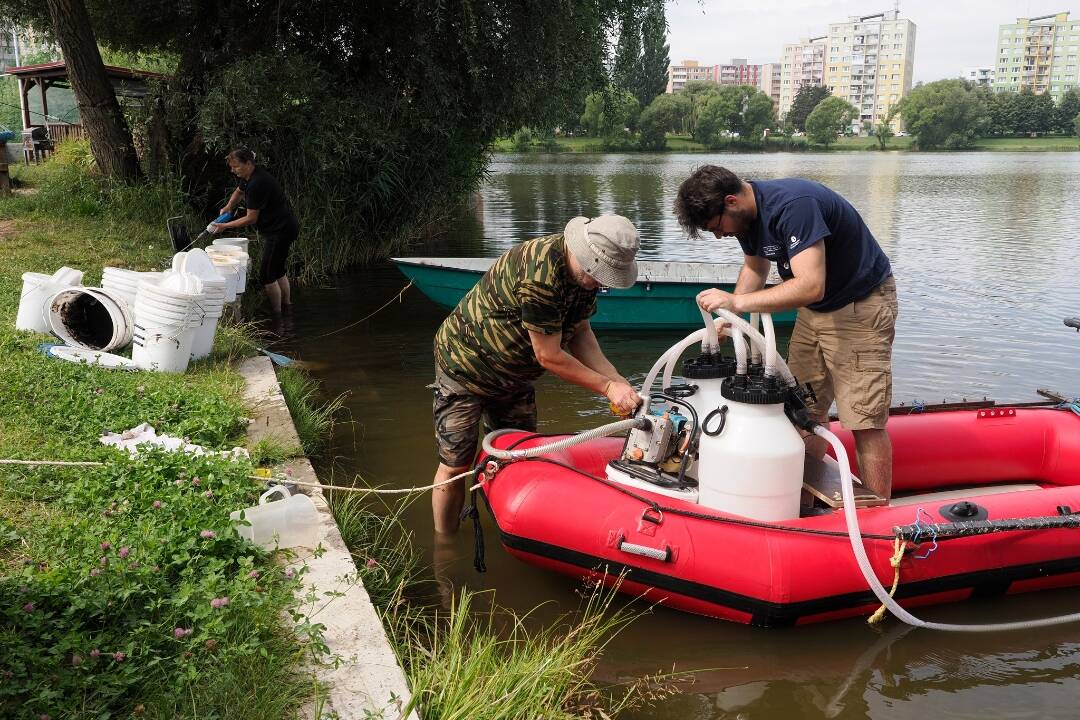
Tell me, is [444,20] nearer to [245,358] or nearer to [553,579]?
[245,358]

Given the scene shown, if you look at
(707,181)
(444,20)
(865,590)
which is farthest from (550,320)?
(444,20)

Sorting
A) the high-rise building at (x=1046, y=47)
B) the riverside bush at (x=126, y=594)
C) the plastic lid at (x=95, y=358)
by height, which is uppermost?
the high-rise building at (x=1046, y=47)

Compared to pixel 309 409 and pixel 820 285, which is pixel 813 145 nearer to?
pixel 309 409

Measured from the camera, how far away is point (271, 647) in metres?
2.94

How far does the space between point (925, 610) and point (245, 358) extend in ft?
16.3

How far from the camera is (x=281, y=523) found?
3766 millimetres

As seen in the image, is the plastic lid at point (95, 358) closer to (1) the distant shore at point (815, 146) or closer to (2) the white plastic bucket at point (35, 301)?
(2) the white plastic bucket at point (35, 301)

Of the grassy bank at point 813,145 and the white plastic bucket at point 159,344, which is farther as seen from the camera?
the grassy bank at point 813,145

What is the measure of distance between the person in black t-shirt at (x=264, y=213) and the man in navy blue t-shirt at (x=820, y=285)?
6399 millimetres

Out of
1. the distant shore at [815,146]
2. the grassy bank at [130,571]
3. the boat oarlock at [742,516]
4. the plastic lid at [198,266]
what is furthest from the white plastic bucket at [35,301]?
the distant shore at [815,146]

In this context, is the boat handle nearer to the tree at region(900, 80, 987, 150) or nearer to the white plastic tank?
the white plastic tank

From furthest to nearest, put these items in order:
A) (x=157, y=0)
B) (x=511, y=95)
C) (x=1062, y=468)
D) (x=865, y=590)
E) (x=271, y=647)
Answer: (x=511, y=95), (x=157, y=0), (x=1062, y=468), (x=865, y=590), (x=271, y=647)

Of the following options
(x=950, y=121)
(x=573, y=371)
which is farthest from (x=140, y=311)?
(x=950, y=121)

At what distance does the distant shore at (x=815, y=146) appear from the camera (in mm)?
76081
